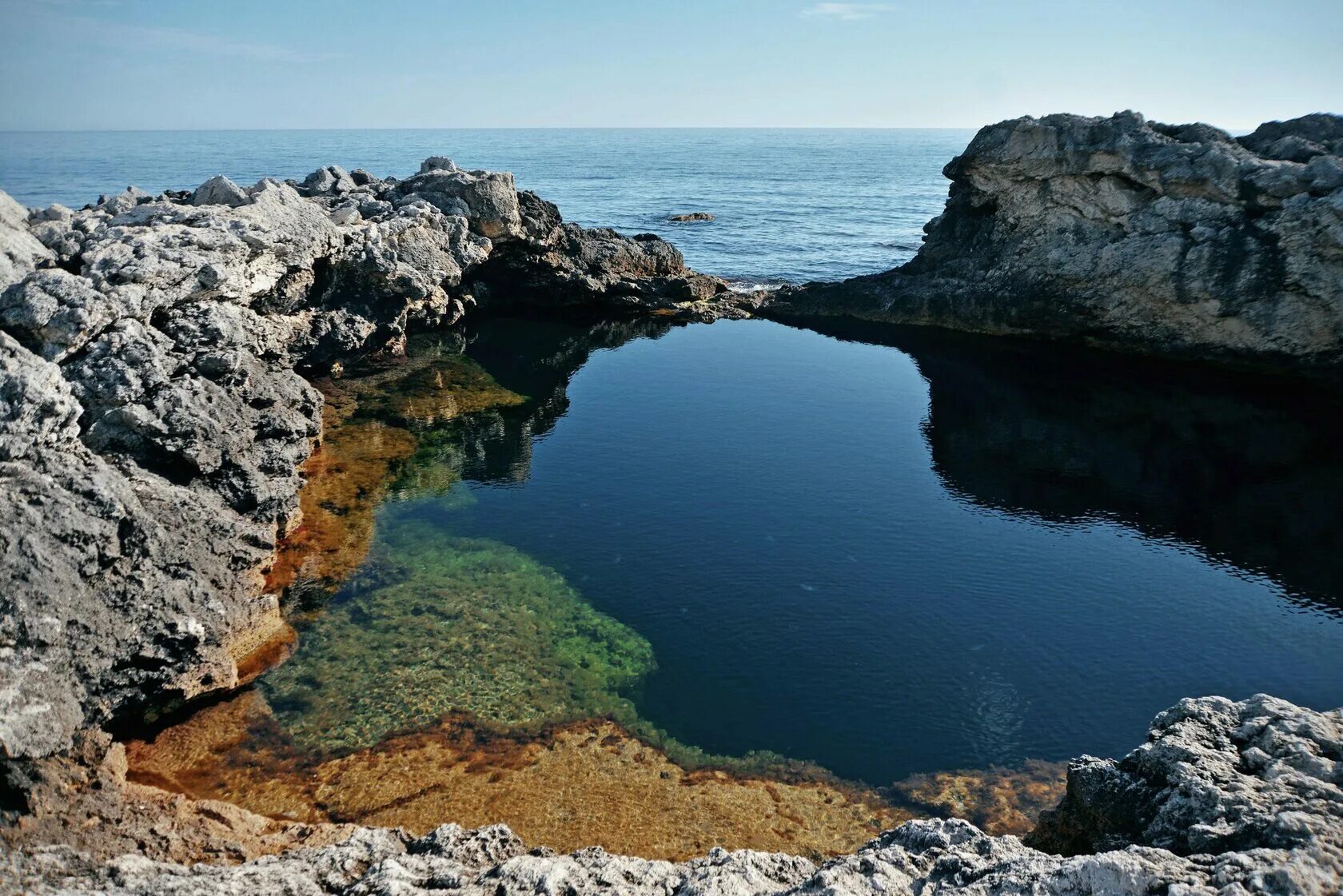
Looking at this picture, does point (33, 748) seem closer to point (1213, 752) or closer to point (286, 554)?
point (286, 554)

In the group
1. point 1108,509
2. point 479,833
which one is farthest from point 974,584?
point 479,833

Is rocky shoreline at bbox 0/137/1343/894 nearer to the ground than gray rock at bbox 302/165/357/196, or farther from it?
nearer to the ground

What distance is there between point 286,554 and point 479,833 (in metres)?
13.0

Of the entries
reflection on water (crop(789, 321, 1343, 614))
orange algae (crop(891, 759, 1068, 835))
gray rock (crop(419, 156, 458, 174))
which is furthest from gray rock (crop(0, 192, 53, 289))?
reflection on water (crop(789, 321, 1343, 614))

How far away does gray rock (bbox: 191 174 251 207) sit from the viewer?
31.7 meters

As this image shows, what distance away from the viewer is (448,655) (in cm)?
1823

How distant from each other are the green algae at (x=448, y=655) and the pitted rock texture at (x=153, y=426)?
1603 mm

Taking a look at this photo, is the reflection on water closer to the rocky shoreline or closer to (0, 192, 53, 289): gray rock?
the rocky shoreline

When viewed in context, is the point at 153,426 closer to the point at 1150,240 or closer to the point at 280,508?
the point at 280,508

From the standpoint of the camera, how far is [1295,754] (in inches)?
355

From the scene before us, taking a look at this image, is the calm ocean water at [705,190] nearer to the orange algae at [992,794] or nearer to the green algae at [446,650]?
the green algae at [446,650]

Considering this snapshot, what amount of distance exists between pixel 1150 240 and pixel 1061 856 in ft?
116

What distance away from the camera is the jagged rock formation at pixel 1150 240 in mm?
33594

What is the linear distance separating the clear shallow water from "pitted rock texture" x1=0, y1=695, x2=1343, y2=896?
6.03 metres
